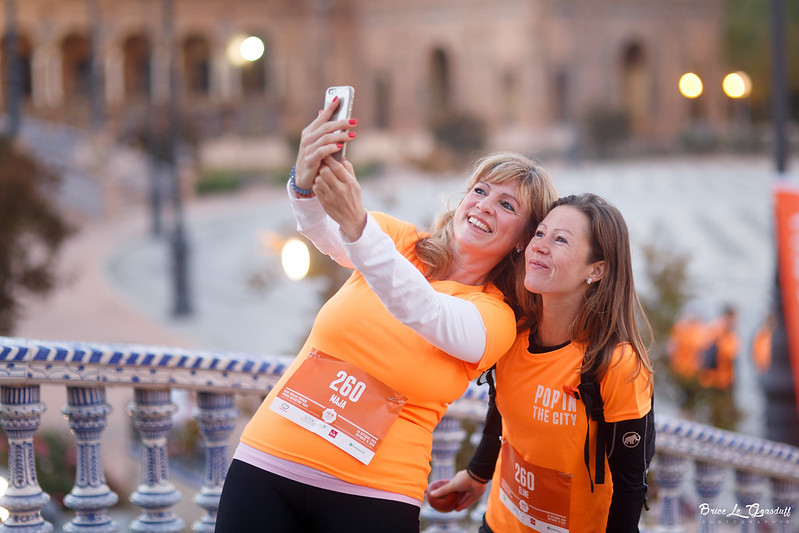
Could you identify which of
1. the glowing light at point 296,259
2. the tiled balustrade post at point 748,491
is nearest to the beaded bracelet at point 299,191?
the tiled balustrade post at point 748,491

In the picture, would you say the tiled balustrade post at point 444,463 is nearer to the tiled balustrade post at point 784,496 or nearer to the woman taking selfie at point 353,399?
the woman taking selfie at point 353,399

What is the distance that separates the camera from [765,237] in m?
25.2

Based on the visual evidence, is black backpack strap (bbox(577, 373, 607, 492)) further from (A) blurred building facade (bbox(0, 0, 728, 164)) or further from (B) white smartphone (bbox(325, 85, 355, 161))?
(A) blurred building facade (bbox(0, 0, 728, 164))

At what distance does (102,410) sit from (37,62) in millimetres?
45600

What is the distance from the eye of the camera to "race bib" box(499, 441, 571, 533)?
2.88 metres

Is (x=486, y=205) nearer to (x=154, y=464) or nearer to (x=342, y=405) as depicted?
(x=342, y=405)

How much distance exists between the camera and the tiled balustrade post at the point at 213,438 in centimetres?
331

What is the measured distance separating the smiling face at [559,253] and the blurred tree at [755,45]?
44.0 metres

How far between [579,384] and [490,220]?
50 centimetres

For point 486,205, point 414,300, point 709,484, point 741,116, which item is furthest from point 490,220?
point 741,116

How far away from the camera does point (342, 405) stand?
2.61 meters

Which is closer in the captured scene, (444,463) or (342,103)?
(342,103)

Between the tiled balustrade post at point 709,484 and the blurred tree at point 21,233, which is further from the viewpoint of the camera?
the blurred tree at point 21,233

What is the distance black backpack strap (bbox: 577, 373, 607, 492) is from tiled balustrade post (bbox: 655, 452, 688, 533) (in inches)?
53.8
